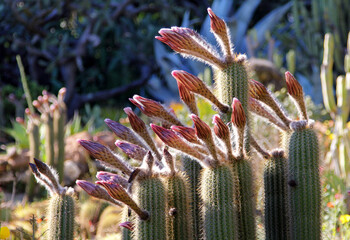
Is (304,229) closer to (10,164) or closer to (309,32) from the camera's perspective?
(10,164)

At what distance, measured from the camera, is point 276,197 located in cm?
191

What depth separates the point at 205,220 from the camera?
5.29 feet

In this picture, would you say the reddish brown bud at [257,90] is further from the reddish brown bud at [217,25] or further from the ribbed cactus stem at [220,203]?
the ribbed cactus stem at [220,203]

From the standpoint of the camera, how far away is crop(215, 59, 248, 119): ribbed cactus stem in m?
1.78

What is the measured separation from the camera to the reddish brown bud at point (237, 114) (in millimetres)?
1562

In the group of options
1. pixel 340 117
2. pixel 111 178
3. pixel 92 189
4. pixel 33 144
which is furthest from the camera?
pixel 33 144

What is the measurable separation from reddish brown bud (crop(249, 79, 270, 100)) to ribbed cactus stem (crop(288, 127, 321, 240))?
0.20 metres

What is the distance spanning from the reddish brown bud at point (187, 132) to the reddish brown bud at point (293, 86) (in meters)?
0.50

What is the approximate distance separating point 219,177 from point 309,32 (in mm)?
8672

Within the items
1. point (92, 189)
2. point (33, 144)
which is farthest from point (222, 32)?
point (33, 144)

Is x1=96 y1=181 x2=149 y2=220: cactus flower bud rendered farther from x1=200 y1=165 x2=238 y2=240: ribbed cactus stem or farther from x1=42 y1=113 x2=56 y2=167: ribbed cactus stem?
x1=42 y1=113 x2=56 y2=167: ribbed cactus stem

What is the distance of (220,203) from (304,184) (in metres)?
0.44

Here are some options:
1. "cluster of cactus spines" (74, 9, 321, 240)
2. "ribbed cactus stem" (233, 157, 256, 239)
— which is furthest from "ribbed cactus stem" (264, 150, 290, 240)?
"ribbed cactus stem" (233, 157, 256, 239)

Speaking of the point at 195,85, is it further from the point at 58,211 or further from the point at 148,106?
the point at 58,211
